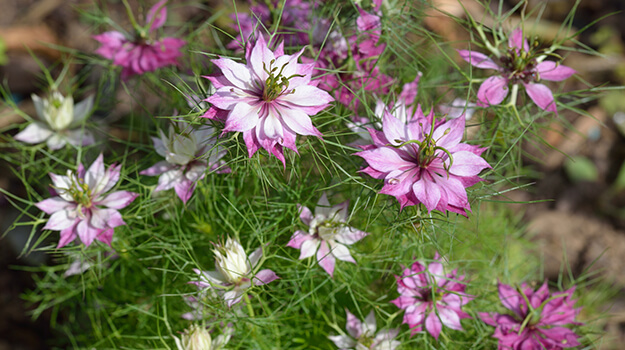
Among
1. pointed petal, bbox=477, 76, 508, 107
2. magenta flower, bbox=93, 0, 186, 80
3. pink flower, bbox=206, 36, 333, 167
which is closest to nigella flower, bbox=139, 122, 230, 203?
pink flower, bbox=206, 36, 333, 167

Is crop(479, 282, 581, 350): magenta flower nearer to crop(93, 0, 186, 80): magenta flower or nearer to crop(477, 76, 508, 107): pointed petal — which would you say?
crop(477, 76, 508, 107): pointed petal

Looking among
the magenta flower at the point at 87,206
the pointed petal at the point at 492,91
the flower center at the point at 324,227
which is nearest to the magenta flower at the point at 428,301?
the flower center at the point at 324,227

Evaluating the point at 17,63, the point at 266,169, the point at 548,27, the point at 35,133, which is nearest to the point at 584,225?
the point at 548,27

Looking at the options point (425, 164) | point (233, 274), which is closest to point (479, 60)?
point (425, 164)

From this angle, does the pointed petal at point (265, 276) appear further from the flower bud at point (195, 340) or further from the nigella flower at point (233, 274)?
the flower bud at point (195, 340)

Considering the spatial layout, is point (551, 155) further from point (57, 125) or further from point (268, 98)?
point (57, 125)

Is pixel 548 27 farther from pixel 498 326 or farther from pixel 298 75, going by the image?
pixel 298 75
